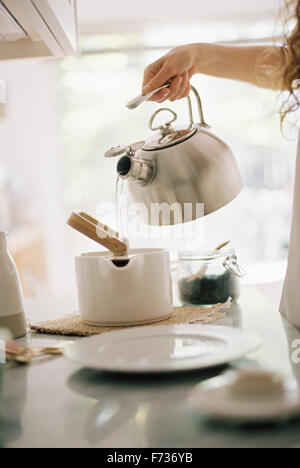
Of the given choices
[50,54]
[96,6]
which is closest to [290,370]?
[50,54]

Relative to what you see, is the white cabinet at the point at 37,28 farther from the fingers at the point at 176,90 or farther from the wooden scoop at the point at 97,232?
the wooden scoop at the point at 97,232

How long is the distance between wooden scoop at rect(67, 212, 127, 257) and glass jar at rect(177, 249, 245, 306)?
0.63ft

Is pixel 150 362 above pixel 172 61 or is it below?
below

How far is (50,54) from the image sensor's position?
46.9 inches

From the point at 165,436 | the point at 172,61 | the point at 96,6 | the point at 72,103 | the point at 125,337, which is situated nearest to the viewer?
the point at 165,436

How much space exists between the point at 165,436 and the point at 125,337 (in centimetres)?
28

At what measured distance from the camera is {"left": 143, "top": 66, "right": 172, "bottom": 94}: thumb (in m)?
1.05

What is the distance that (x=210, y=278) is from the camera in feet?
3.45

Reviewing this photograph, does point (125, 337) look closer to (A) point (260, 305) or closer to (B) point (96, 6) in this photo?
(A) point (260, 305)

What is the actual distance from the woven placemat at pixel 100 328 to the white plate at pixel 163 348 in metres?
0.12

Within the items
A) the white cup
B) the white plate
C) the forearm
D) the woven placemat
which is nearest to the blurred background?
the forearm

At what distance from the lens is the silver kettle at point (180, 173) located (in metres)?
0.90

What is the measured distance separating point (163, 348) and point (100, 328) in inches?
8.8

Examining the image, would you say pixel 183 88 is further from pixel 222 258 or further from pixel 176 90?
pixel 222 258
